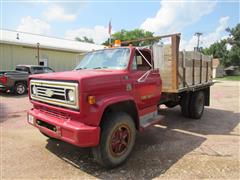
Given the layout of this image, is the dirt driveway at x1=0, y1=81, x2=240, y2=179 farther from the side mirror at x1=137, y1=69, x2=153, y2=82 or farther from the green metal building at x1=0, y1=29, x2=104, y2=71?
the green metal building at x1=0, y1=29, x2=104, y2=71

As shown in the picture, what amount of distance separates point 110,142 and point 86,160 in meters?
0.79

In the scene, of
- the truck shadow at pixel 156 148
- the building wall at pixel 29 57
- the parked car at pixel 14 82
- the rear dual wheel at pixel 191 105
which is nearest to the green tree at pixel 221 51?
the building wall at pixel 29 57

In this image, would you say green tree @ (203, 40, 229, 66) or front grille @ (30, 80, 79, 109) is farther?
green tree @ (203, 40, 229, 66)

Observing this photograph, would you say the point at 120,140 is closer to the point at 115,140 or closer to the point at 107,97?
the point at 115,140

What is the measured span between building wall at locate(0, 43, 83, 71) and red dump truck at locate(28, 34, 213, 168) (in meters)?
13.8

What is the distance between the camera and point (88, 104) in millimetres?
3350

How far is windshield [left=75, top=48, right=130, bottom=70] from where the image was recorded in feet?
14.5

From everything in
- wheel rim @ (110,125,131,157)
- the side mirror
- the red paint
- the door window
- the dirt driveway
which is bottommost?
the dirt driveway

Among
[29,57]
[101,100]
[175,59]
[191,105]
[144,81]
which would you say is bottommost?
[191,105]

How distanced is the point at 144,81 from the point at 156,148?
58.0 inches

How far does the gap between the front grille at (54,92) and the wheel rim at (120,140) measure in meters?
0.92

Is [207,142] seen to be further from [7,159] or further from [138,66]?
[7,159]

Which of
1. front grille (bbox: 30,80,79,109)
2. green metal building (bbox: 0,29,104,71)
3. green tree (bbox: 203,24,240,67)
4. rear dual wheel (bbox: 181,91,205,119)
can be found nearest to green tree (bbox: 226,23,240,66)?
green tree (bbox: 203,24,240,67)

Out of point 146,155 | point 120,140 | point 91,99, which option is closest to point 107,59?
point 91,99
